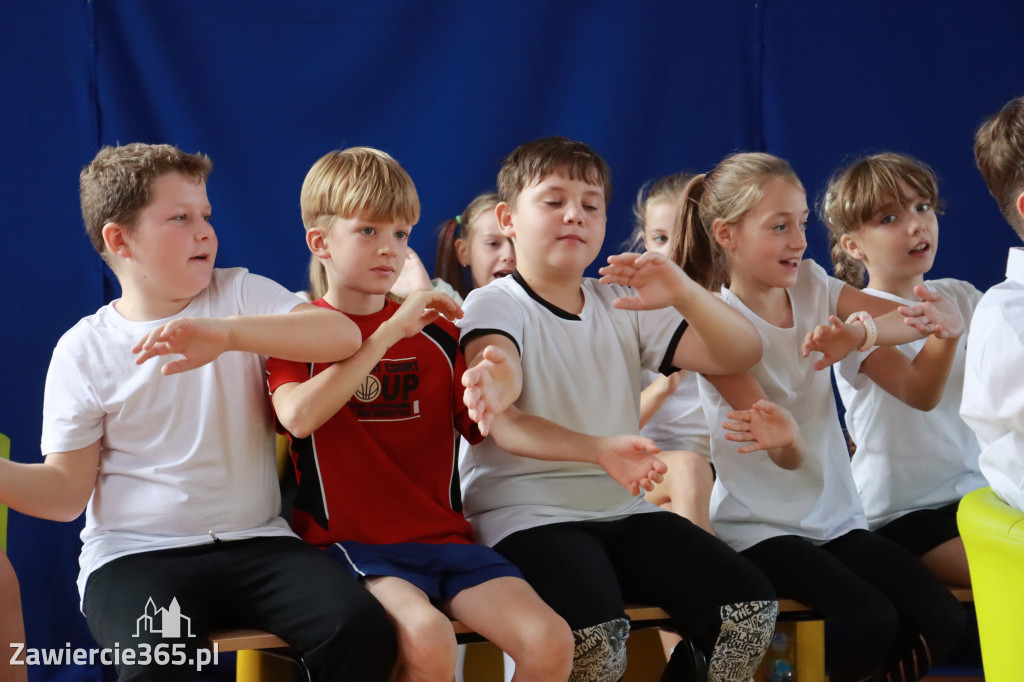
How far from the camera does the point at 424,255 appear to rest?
312 cm

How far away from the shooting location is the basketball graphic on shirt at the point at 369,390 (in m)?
2.05

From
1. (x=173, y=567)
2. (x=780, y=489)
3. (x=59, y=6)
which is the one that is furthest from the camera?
(x=59, y=6)

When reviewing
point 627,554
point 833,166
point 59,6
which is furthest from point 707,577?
point 59,6

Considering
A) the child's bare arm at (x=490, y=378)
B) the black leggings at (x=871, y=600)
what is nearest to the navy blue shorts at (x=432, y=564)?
the child's bare arm at (x=490, y=378)

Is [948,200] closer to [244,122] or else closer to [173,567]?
[244,122]

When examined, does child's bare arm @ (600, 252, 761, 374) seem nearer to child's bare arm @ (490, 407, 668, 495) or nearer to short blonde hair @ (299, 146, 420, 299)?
child's bare arm @ (490, 407, 668, 495)

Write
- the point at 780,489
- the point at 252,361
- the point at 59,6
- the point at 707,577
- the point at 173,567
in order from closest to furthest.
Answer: the point at 173,567
the point at 707,577
the point at 252,361
the point at 780,489
the point at 59,6

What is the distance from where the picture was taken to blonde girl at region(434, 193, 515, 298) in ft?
9.72

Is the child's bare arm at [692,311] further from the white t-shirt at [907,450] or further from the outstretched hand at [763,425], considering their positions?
the white t-shirt at [907,450]

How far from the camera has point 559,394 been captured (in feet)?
6.88

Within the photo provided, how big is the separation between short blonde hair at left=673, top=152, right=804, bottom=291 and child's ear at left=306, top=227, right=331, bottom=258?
3.11 ft

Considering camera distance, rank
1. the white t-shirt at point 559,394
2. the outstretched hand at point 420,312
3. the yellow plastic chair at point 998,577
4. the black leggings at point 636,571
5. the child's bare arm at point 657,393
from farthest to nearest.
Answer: the child's bare arm at point 657,393
the white t-shirt at point 559,394
the outstretched hand at point 420,312
the black leggings at point 636,571
the yellow plastic chair at point 998,577

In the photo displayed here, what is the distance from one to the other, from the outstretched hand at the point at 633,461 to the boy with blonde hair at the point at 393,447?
0.27 metres

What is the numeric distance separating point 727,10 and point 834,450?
1569 millimetres
